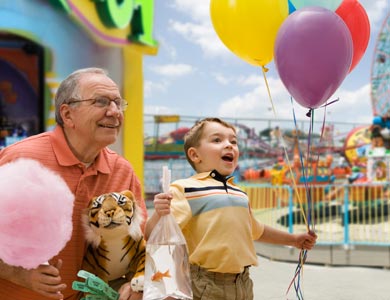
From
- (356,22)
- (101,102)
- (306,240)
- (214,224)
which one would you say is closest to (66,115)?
(101,102)

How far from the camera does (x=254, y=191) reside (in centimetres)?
853

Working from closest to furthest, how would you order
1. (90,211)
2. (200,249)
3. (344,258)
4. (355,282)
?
(90,211) → (200,249) → (355,282) → (344,258)

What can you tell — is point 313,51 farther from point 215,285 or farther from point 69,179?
point 69,179

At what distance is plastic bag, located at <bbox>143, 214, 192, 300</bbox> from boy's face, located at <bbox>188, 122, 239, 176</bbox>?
0.53 metres

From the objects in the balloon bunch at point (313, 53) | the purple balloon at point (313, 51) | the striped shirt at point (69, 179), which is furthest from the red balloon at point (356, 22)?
the striped shirt at point (69, 179)

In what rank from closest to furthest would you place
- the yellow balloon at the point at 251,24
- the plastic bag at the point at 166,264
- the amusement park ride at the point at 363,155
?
the plastic bag at the point at 166,264
the yellow balloon at the point at 251,24
the amusement park ride at the point at 363,155

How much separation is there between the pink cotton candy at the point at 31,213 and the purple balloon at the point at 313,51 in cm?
135

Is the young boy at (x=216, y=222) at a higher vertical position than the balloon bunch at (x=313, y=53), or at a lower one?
lower

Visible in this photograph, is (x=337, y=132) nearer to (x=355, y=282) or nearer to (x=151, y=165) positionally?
(x=151, y=165)

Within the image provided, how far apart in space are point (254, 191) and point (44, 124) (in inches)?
141

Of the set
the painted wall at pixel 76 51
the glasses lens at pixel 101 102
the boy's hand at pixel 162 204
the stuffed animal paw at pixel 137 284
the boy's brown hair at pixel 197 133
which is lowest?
the stuffed animal paw at pixel 137 284

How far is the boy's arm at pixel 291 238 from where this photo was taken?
2.40 metres

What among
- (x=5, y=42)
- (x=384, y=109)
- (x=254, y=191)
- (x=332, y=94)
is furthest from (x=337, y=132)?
(x=332, y=94)

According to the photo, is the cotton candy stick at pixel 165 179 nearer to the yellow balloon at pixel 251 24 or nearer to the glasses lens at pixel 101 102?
the glasses lens at pixel 101 102
